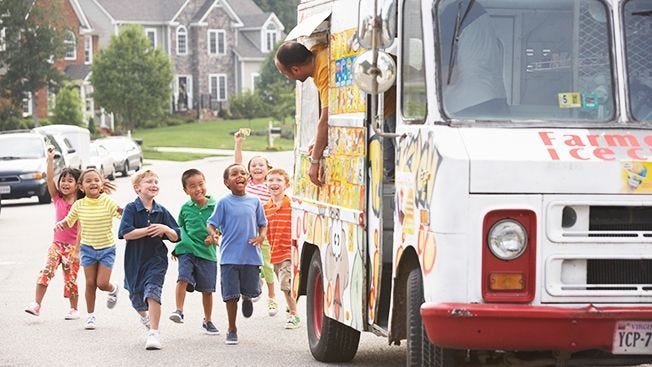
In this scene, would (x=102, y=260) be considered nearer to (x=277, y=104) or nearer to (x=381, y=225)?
(x=381, y=225)

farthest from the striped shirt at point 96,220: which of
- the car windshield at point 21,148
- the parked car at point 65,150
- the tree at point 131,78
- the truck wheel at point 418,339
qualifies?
the tree at point 131,78

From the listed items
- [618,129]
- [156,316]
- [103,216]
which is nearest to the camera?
[618,129]

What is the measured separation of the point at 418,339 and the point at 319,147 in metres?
2.57

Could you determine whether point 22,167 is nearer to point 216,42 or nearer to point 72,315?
point 72,315

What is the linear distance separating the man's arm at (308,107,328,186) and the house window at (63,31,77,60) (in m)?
70.0

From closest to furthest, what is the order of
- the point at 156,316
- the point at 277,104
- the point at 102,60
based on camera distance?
1. the point at 156,316
2. the point at 102,60
3. the point at 277,104

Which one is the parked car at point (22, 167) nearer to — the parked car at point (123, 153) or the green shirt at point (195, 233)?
the parked car at point (123, 153)

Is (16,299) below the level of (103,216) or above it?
below

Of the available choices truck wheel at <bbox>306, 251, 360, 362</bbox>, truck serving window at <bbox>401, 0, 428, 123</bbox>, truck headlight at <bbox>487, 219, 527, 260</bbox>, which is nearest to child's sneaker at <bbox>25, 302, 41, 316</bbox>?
truck wheel at <bbox>306, 251, 360, 362</bbox>

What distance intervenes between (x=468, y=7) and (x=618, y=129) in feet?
3.27

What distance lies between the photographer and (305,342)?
39.5ft

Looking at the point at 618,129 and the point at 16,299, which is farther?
the point at 16,299

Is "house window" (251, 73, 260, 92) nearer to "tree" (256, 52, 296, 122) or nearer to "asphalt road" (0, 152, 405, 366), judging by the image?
"tree" (256, 52, 296, 122)

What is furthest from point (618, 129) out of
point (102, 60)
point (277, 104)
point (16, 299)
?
point (277, 104)
